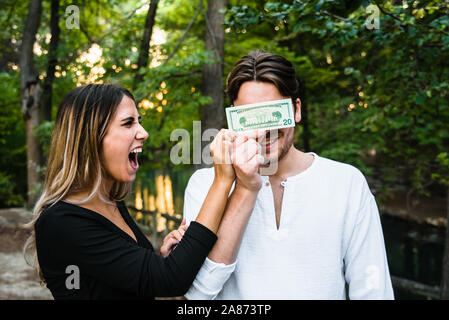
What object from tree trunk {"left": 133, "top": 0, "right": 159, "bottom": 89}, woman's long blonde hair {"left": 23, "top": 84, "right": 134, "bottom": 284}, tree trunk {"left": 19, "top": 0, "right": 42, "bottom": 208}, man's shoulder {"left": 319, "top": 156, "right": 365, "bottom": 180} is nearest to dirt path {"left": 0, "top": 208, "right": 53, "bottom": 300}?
tree trunk {"left": 19, "top": 0, "right": 42, "bottom": 208}

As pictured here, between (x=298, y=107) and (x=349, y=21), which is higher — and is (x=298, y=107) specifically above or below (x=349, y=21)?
below

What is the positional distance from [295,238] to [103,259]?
0.87m


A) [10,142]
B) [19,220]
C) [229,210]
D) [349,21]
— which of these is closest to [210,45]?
[349,21]

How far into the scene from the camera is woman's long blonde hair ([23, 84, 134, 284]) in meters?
1.71

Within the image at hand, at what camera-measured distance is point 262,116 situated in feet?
5.88

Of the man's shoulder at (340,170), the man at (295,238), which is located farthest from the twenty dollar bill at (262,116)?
the man's shoulder at (340,170)

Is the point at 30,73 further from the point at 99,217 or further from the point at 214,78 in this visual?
the point at 99,217

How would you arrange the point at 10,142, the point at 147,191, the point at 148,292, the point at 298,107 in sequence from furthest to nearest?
the point at 147,191 < the point at 10,142 < the point at 298,107 < the point at 148,292

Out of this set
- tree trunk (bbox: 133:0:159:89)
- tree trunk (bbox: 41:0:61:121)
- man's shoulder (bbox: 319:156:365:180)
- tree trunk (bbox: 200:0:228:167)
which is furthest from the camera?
tree trunk (bbox: 41:0:61:121)

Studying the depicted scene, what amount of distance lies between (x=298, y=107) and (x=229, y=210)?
90 cm

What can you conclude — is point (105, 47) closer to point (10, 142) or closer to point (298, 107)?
point (298, 107)

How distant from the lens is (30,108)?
341 inches

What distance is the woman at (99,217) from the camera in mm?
1520

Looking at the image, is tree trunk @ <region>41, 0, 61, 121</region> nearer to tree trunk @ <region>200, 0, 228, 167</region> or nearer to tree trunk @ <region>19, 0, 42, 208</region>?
tree trunk @ <region>19, 0, 42, 208</region>
